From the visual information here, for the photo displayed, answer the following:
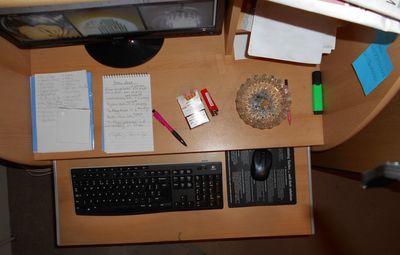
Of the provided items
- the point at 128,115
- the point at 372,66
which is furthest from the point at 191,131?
the point at 372,66

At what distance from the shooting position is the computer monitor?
Answer: 2.04 ft

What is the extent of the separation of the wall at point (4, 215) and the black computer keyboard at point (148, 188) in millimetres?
858

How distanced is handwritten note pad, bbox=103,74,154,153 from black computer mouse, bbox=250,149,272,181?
0.31 meters

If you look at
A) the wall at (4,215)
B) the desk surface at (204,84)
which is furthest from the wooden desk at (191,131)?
the wall at (4,215)

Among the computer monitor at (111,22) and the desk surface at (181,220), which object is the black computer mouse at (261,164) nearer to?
the desk surface at (181,220)

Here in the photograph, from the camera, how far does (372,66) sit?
2.15ft

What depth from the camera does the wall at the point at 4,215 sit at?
5.23ft

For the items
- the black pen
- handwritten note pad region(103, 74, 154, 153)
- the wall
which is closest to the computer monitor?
handwritten note pad region(103, 74, 154, 153)

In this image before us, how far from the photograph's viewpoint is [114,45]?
3.14 feet

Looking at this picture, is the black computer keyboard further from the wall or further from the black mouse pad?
the wall

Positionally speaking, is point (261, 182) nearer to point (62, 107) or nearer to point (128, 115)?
point (128, 115)

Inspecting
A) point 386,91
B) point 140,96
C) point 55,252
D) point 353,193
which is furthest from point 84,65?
point 353,193

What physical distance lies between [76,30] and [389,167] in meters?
0.70

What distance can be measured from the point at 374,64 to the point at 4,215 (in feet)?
5.71
